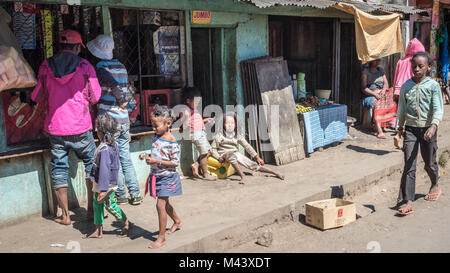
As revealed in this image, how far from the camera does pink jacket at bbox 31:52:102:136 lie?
17.4ft

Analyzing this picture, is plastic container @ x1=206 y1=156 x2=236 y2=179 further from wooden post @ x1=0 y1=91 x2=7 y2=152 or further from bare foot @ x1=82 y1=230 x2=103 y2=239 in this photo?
wooden post @ x1=0 y1=91 x2=7 y2=152

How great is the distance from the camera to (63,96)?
17.4ft

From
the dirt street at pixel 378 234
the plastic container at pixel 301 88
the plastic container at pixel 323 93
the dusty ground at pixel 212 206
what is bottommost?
the dirt street at pixel 378 234

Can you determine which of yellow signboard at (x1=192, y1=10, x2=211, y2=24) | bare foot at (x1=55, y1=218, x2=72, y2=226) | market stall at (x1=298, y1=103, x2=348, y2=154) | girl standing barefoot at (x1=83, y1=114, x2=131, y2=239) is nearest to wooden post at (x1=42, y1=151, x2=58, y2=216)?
bare foot at (x1=55, y1=218, x2=72, y2=226)

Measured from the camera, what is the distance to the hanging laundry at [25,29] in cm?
550

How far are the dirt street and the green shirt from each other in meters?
1.19

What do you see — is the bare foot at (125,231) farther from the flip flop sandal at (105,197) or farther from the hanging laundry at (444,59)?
the hanging laundry at (444,59)

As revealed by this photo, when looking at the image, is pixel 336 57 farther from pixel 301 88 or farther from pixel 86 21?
pixel 86 21

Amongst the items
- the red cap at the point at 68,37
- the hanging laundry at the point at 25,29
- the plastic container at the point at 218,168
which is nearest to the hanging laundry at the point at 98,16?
the hanging laundry at the point at 25,29

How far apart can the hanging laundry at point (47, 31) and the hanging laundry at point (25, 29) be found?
12 cm

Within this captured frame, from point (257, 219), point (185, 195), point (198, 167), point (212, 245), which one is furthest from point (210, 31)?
point (212, 245)

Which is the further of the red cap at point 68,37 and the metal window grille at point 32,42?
the metal window grille at point 32,42

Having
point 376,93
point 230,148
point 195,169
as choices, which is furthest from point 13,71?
point 376,93

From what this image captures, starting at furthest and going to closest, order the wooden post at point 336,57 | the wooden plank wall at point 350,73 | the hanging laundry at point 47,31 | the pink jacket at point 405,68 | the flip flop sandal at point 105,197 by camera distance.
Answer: the wooden plank wall at point 350,73
the wooden post at point 336,57
the pink jacket at point 405,68
the hanging laundry at point 47,31
the flip flop sandal at point 105,197
